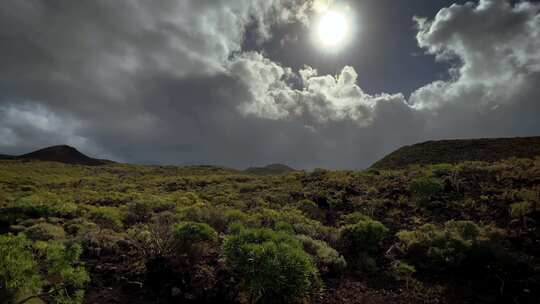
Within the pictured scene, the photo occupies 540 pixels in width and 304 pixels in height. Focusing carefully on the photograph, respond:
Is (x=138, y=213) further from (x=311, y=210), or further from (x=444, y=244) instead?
(x=444, y=244)

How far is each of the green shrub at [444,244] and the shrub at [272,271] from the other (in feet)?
15.9

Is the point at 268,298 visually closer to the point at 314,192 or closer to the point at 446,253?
the point at 446,253

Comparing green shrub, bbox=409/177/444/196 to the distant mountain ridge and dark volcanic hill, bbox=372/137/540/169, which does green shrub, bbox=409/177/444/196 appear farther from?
the distant mountain ridge

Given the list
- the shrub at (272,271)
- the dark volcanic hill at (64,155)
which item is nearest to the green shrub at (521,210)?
the shrub at (272,271)

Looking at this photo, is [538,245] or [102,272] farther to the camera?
[538,245]

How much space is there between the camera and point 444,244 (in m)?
8.94

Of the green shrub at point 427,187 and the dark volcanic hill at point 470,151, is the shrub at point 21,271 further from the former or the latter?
the dark volcanic hill at point 470,151

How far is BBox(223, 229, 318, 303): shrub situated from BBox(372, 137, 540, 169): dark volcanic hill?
40.0 meters

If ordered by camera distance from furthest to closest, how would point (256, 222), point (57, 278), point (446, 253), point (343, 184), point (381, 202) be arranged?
point (343, 184) → point (381, 202) → point (256, 222) → point (446, 253) → point (57, 278)

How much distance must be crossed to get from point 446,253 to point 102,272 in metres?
9.49

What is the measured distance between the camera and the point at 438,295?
22.1 ft

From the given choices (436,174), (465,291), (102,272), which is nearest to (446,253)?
(465,291)

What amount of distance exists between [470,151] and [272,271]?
2067 inches

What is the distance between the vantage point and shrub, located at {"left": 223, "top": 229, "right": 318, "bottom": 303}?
211 inches
